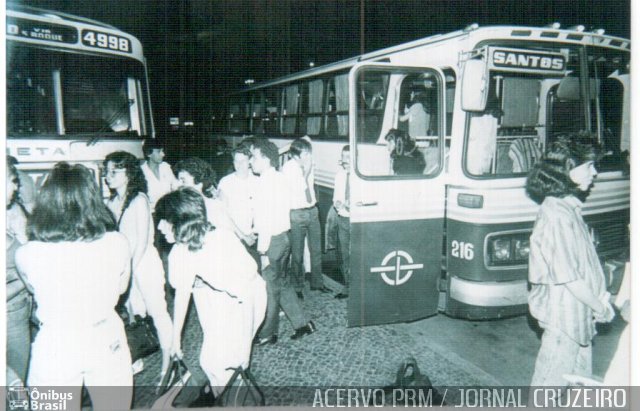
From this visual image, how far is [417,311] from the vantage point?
4113mm

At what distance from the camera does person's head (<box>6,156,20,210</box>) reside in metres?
3.33

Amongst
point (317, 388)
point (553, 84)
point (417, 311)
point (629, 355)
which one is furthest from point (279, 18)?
point (629, 355)

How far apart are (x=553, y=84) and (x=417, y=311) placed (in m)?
2.15

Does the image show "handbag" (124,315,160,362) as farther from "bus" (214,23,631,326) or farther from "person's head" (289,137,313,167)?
"person's head" (289,137,313,167)

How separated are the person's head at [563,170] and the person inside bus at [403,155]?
1.38 meters

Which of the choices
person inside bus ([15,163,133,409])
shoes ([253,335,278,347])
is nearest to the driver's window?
shoes ([253,335,278,347])

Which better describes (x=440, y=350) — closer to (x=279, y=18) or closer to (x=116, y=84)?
(x=279, y=18)

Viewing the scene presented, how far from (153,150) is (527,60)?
11.2ft

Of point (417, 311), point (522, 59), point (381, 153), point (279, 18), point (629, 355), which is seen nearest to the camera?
point (629, 355)

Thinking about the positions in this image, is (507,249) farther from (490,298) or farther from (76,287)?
(76,287)

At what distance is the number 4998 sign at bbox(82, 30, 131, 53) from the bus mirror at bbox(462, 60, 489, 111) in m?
3.11

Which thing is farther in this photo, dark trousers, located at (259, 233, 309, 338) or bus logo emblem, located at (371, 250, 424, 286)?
dark trousers, located at (259, 233, 309, 338)

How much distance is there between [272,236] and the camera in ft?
13.5

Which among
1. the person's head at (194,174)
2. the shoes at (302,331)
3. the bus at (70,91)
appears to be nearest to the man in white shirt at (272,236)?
the shoes at (302,331)
